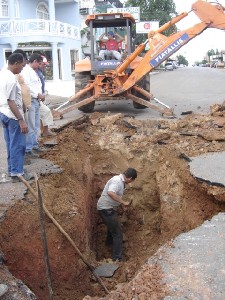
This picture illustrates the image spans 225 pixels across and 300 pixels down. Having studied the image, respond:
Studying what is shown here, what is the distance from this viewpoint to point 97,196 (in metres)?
8.80

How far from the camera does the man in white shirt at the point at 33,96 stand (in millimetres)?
7461

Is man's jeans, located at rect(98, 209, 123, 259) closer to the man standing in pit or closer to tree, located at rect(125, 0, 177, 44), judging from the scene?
the man standing in pit

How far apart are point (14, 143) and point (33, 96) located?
1483mm

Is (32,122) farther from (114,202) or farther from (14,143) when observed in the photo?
(114,202)

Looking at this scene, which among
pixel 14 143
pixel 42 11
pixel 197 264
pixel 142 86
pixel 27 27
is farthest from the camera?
pixel 42 11

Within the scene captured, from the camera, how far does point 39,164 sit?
7305mm

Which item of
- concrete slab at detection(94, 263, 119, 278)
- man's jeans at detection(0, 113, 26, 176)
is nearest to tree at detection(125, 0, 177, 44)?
man's jeans at detection(0, 113, 26, 176)

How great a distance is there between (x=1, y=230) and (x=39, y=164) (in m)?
2.25

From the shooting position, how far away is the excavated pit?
17.6ft

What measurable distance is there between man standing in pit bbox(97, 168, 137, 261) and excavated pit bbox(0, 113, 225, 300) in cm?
29

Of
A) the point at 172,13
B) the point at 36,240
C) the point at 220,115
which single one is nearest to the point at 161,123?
the point at 220,115

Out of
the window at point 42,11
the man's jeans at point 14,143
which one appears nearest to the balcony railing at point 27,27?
the window at point 42,11

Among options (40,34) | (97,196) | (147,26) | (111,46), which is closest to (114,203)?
A: (97,196)

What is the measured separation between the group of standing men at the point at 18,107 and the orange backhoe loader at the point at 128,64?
388cm
